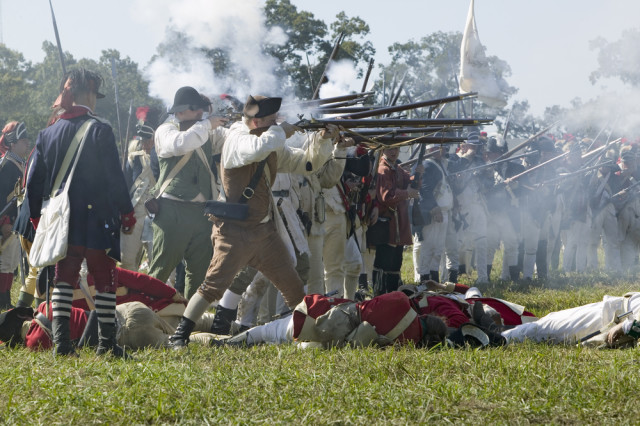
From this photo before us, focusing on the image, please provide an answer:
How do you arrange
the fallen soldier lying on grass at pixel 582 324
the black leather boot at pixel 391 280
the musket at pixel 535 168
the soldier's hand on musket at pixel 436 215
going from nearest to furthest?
the fallen soldier lying on grass at pixel 582 324 → the black leather boot at pixel 391 280 → the soldier's hand on musket at pixel 436 215 → the musket at pixel 535 168

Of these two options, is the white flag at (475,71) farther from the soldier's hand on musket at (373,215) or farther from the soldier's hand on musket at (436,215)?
the soldier's hand on musket at (436,215)

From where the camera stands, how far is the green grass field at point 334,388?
12.4ft

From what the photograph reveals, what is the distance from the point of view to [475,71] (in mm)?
8609

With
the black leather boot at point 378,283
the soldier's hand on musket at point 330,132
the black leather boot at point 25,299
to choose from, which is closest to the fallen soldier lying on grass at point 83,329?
the black leather boot at point 25,299

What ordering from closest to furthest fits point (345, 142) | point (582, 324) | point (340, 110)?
1. point (582, 324)
2. point (345, 142)
3. point (340, 110)

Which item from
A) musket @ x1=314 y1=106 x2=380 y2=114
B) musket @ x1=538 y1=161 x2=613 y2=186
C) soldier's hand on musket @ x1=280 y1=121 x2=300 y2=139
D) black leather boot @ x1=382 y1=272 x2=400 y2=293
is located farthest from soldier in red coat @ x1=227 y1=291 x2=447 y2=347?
musket @ x1=538 y1=161 x2=613 y2=186

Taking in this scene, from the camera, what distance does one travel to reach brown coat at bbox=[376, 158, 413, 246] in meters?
9.48

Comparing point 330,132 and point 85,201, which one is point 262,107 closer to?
point 330,132

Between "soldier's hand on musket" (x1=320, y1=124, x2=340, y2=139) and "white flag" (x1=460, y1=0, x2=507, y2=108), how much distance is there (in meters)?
2.86

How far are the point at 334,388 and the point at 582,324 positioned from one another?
8.62 feet

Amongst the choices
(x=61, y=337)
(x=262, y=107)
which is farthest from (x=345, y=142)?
(x=61, y=337)

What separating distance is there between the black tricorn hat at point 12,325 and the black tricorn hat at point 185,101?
2078 mm

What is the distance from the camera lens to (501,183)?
1325cm

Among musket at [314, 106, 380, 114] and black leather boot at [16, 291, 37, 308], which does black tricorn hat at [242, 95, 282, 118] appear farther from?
black leather boot at [16, 291, 37, 308]
